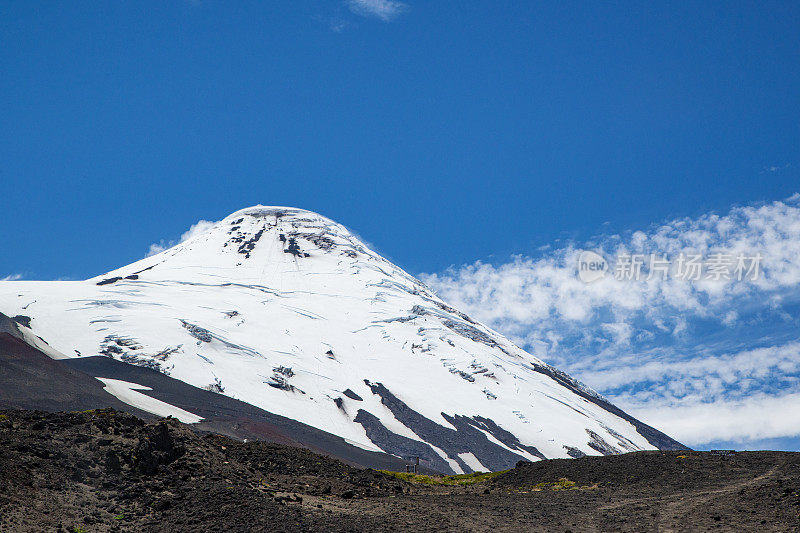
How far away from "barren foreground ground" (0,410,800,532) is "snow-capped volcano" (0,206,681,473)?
63.3 meters

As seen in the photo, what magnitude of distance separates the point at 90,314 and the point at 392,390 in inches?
2152

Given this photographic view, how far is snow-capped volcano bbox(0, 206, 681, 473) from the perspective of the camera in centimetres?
9681

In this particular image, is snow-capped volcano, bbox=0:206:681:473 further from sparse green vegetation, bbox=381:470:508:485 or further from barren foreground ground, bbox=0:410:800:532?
barren foreground ground, bbox=0:410:800:532

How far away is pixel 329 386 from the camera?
111688mm

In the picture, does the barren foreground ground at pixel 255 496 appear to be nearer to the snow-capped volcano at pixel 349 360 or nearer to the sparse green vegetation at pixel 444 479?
the sparse green vegetation at pixel 444 479

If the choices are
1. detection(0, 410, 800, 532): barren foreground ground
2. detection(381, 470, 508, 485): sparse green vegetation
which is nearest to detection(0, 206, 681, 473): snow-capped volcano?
detection(381, 470, 508, 485): sparse green vegetation

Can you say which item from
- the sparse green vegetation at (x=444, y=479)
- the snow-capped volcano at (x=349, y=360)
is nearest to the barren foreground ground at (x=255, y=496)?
the sparse green vegetation at (x=444, y=479)

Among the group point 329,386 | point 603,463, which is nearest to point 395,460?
point 329,386

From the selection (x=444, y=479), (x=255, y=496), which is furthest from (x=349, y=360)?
(x=255, y=496)

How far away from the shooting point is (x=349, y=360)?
132m

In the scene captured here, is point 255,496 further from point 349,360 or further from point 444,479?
point 349,360

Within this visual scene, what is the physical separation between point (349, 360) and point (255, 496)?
113841 mm

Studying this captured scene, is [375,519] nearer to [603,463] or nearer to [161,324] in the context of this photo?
[603,463]

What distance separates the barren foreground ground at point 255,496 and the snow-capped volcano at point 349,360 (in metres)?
63.3
